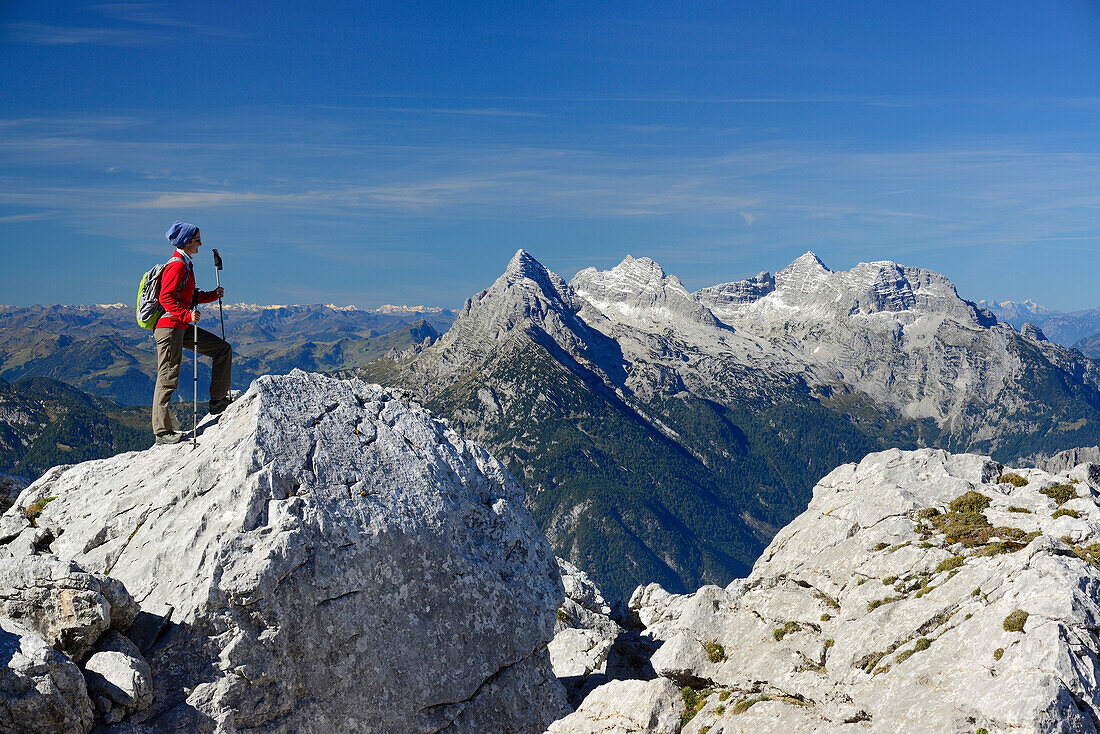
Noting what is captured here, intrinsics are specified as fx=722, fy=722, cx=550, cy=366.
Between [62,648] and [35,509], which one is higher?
[35,509]

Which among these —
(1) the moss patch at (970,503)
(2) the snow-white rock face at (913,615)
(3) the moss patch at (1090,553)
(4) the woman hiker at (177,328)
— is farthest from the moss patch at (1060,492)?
(4) the woman hiker at (177,328)

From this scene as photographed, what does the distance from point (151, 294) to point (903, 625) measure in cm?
2353

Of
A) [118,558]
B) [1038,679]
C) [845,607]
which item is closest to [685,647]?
[845,607]

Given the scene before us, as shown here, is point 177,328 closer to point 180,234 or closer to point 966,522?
point 180,234

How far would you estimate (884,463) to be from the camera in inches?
1328

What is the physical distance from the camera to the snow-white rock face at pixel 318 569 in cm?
1658

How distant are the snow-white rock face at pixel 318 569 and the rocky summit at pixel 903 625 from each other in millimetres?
3415

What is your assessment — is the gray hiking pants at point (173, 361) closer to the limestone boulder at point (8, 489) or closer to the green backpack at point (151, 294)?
Result: the green backpack at point (151, 294)

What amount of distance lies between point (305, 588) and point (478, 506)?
5.65 metres

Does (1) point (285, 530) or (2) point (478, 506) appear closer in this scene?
(1) point (285, 530)

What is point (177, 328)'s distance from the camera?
21.0 meters

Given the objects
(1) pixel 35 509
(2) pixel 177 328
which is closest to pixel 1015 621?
(2) pixel 177 328

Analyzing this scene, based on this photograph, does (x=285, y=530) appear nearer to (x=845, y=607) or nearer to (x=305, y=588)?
(x=305, y=588)

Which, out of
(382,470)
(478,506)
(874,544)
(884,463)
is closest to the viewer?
(382,470)
